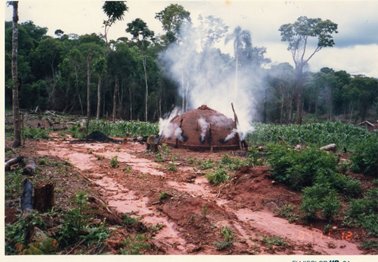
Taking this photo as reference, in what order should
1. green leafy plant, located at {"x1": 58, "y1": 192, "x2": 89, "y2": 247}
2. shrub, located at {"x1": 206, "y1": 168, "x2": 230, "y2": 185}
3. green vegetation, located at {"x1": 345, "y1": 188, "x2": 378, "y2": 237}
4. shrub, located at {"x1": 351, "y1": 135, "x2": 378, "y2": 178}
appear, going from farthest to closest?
shrub, located at {"x1": 206, "y1": 168, "x2": 230, "y2": 185} → shrub, located at {"x1": 351, "y1": 135, "x2": 378, "y2": 178} → green vegetation, located at {"x1": 345, "y1": 188, "x2": 378, "y2": 237} → green leafy plant, located at {"x1": 58, "y1": 192, "x2": 89, "y2": 247}

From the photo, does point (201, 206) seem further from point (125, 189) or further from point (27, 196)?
point (27, 196)

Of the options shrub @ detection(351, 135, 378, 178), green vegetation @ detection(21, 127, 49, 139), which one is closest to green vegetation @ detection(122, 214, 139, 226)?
shrub @ detection(351, 135, 378, 178)

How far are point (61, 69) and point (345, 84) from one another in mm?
36062

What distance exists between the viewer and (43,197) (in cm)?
666

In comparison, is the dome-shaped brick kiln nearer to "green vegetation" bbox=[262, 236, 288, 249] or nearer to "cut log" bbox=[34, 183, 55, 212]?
"green vegetation" bbox=[262, 236, 288, 249]

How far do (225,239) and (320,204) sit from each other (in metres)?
2.39

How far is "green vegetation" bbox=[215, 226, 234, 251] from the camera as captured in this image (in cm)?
625

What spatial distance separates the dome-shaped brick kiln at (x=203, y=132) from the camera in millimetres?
18000

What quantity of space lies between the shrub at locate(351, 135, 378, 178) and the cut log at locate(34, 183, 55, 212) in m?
8.30

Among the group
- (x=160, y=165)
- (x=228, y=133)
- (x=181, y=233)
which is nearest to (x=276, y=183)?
(x=181, y=233)

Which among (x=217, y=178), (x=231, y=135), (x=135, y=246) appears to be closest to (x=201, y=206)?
(x=135, y=246)

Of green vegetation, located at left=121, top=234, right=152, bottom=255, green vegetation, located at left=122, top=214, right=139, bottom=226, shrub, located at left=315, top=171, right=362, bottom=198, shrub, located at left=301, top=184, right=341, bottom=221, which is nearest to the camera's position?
green vegetation, located at left=121, top=234, right=152, bottom=255

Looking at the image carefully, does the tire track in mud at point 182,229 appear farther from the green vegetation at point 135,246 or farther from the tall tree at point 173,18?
the tall tree at point 173,18

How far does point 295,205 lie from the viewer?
870cm
